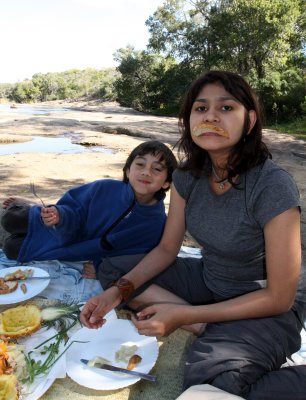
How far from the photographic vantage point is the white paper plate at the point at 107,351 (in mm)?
1417

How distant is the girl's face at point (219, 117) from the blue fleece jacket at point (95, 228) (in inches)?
34.6

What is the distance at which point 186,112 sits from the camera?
5.80ft

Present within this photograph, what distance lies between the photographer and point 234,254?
1598 mm

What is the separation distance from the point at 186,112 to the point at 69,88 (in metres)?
51.8

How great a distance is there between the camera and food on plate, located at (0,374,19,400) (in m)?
1.25

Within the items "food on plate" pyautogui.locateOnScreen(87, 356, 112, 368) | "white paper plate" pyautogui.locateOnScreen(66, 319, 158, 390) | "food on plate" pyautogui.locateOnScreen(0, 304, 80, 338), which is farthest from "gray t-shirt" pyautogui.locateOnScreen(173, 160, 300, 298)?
"food on plate" pyautogui.locateOnScreen(0, 304, 80, 338)

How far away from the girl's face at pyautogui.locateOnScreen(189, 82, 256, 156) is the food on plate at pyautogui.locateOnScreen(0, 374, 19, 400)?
113 centimetres

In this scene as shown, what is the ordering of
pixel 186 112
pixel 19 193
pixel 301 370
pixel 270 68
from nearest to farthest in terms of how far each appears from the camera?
pixel 301 370 → pixel 186 112 → pixel 19 193 → pixel 270 68

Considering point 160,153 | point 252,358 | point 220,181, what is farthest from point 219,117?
point 252,358

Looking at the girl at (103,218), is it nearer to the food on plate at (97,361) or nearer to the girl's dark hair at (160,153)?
the girl's dark hair at (160,153)

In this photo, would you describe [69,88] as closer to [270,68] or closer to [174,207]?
[270,68]

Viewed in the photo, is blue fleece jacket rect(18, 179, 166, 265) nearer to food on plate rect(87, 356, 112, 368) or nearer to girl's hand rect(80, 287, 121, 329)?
girl's hand rect(80, 287, 121, 329)

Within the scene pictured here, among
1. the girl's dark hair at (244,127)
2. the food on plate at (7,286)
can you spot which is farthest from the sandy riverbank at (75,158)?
the food on plate at (7,286)

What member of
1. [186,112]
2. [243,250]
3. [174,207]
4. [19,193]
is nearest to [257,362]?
[243,250]
